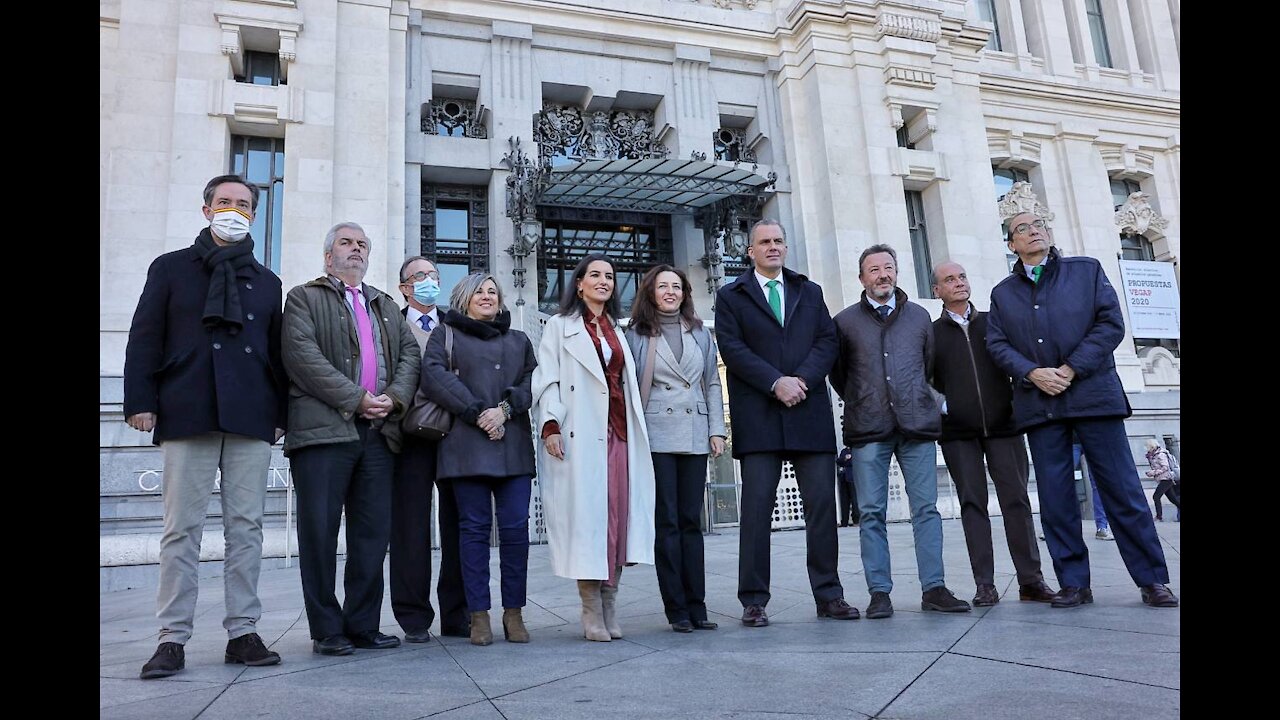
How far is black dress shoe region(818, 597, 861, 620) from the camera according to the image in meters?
4.75

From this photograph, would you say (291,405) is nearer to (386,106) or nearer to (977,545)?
(977,545)

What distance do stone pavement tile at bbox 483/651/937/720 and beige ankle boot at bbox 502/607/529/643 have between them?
100cm

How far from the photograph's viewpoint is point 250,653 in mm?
3885

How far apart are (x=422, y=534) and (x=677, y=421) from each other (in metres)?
1.66

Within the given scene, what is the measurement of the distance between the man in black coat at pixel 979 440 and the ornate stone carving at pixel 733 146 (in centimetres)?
1162

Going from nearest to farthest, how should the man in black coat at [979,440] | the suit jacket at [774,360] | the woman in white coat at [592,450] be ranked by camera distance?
the woman in white coat at [592,450]
the suit jacket at [774,360]
the man in black coat at [979,440]

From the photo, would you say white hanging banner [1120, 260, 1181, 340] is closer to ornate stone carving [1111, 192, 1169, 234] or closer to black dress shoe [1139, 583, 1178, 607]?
ornate stone carving [1111, 192, 1169, 234]

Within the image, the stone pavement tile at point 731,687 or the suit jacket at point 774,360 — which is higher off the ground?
the suit jacket at point 774,360

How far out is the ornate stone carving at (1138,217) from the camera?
20.4 metres

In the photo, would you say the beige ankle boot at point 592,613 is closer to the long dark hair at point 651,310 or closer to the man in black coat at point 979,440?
the long dark hair at point 651,310

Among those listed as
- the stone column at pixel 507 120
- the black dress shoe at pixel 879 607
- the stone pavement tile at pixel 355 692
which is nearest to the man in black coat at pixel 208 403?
the stone pavement tile at pixel 355 692

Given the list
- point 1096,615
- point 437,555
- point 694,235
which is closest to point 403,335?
point 1096,615
